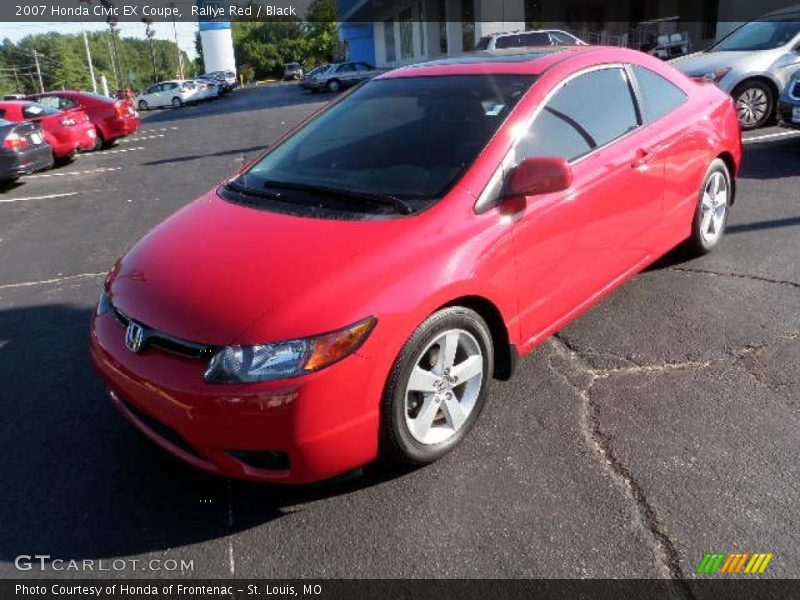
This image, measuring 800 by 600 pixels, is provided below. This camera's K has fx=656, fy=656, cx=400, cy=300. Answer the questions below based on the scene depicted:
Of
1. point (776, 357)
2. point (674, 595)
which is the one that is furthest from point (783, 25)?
point (674, 595)

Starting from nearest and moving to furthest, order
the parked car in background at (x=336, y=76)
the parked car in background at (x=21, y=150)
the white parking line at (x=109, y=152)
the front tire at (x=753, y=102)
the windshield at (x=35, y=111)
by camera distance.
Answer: the front tire at (x=753, y=102)
the parked car in background at (x=21, y=150)
the windshield at (x=35, y=111)
the white parking line at (x=109, y=152)
the parked car in background at (x=336, y=76)

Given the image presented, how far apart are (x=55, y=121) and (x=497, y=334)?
12.4 metres

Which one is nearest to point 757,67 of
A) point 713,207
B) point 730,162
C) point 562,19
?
point 730,162

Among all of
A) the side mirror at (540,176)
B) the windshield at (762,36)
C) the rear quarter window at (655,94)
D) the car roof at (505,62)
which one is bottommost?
the side mirror at (540,176)

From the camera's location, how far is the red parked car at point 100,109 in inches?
578

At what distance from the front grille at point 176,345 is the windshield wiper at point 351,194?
1022 millimetres

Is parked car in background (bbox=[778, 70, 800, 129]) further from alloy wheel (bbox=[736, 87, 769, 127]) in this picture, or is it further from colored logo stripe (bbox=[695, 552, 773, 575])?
colored logo stripe (bbox=[695, 552, 773, 575])

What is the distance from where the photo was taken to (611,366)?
3.53 metres

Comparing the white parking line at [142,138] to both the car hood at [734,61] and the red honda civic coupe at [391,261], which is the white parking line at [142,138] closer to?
the car hood at [734,61]

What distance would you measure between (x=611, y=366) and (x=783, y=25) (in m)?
9.06

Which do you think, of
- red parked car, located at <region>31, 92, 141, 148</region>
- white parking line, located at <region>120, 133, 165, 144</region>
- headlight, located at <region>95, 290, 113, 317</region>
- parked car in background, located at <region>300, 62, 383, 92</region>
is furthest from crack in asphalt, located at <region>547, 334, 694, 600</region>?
parked car in background, located at <region>300, 62, 383, 92</region>

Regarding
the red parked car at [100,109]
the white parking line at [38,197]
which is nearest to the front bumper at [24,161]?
the white parking line at [38,197]

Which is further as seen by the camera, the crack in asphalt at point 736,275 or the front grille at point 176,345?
the crack in asphalt at point 736,275

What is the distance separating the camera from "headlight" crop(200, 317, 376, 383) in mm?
2332
